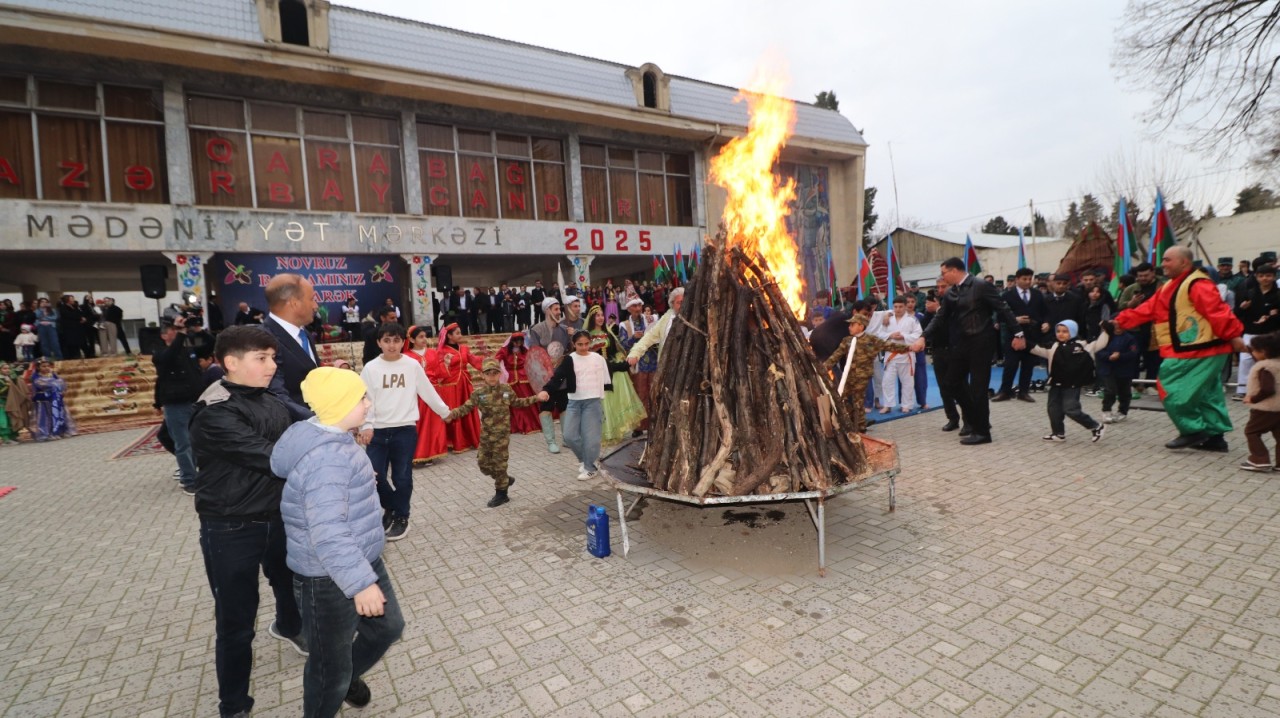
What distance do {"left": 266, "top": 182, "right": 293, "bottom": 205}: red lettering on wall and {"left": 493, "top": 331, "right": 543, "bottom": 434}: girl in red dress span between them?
1317cm

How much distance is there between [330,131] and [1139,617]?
22.7 metres

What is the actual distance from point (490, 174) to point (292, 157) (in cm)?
647

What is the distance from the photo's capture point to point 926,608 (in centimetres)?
366

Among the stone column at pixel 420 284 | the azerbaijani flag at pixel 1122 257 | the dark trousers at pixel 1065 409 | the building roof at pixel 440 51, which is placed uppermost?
the building roof at pixel 440 51

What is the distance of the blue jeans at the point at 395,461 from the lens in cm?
536

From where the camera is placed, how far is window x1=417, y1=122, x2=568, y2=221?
68.2ft

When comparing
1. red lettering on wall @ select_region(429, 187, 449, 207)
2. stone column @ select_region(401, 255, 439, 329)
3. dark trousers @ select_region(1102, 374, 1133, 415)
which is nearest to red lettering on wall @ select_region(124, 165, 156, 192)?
stone column @ select_region(401, 255, 439, 329)

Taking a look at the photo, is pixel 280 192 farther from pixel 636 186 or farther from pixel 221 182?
pixel 636 186

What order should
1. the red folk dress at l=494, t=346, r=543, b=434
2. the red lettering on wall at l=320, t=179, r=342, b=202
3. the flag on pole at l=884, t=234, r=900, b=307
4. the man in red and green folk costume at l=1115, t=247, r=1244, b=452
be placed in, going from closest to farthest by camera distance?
the man in red and green folk costume at l=1115, t=247, r=1244, b=452, the red folk dress at l=494, t=346, r=543, b=434, the flag on pole at l=884, t=234, r=900, b=307, the red lettering on wall at l=320, t=179, r=342, b=202

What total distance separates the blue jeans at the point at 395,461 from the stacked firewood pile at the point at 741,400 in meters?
2.29

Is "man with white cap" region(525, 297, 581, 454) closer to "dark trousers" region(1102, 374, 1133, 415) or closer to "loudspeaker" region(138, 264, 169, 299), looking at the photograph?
"dark trousers" region(1102, 374, 1133, 415)

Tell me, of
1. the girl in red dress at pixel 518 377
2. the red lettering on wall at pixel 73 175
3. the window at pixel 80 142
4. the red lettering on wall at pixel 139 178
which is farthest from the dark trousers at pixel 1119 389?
the red lettering on wall at pixel 73 175

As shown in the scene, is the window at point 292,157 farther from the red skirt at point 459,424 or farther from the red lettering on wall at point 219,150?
the red skirt at point 459,424

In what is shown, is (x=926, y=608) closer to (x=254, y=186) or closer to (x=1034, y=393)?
(x=1034, y=393)
